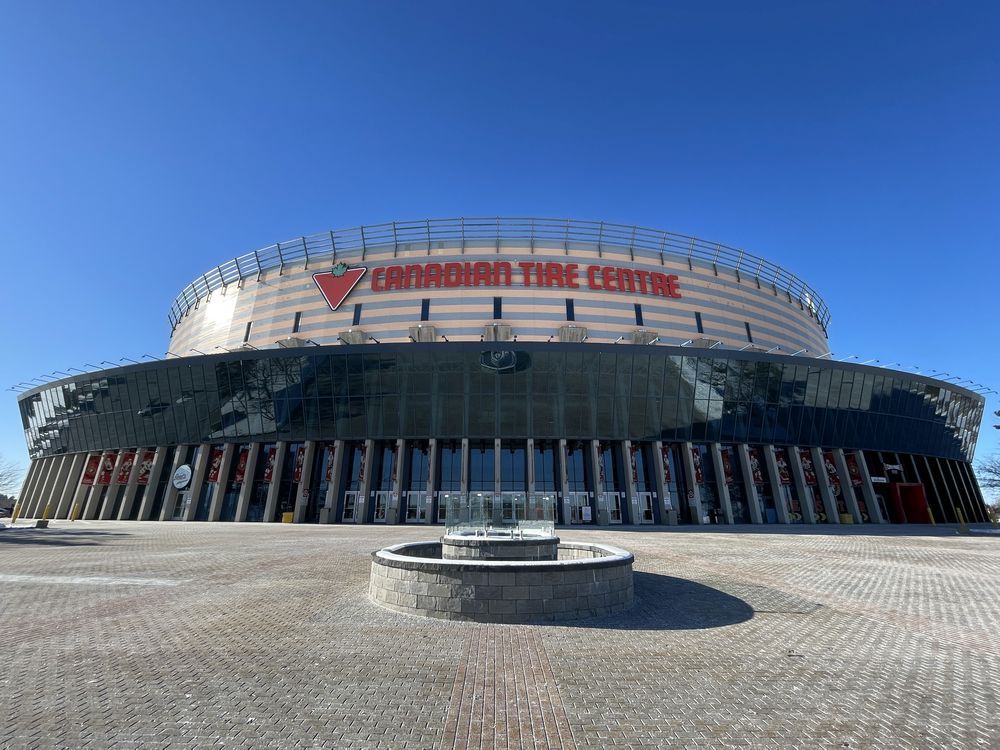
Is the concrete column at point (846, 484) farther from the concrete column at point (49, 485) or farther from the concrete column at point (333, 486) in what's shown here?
the concrete column at point (49, 485)

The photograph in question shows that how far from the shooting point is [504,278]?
5116 centimetres

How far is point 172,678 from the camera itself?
22.4 ft

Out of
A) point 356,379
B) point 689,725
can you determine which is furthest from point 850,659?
point 356,379

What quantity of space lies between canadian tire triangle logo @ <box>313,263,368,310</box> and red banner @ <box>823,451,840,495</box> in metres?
53.8

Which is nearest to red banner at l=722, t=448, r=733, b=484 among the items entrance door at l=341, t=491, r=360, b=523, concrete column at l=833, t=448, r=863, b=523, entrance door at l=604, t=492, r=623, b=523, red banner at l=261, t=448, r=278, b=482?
entrance door at l=604, t=492, r=623, b=523

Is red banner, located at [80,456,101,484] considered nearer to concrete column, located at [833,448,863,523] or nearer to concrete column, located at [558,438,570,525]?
concrete column, located at [558,438,570,525]

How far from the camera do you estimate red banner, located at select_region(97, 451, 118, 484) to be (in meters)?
53.8

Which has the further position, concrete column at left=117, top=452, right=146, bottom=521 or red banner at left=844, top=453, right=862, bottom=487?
concrete column at left=117, top=452, right=146, bottom=521

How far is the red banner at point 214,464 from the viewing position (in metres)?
49.8

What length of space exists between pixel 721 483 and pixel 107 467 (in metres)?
67.1

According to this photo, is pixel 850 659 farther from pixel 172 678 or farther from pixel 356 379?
pixel 356 379

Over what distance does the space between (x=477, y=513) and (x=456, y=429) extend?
2846 cm

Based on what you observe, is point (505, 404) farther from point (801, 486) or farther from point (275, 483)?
point (801, 486)

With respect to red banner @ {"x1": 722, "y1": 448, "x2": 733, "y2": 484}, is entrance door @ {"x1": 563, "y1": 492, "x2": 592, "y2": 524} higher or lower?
lower
